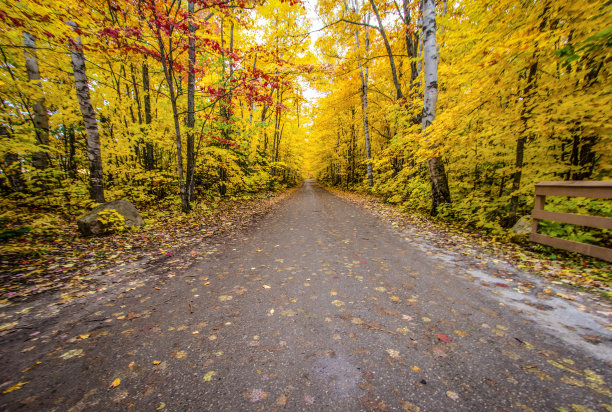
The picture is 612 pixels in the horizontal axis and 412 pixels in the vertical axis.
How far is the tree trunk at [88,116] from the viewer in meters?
6.06

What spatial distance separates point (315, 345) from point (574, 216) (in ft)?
15.0

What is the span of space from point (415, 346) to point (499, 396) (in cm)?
62

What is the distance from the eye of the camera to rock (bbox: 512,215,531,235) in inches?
189

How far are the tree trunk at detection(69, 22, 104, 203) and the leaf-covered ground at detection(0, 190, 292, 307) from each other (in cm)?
129

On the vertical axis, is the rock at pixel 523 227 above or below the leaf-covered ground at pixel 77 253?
above

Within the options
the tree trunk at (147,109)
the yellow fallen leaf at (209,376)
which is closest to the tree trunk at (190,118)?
the tree trunk at (147,109)

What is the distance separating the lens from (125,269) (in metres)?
3.86

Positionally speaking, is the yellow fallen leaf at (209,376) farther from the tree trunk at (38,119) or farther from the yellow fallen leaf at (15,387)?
the tree trunk at (38,119)

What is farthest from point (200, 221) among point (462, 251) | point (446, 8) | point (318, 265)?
point (446, 8)

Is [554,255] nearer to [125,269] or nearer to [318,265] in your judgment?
[318,265]

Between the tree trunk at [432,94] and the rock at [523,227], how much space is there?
8.43ft

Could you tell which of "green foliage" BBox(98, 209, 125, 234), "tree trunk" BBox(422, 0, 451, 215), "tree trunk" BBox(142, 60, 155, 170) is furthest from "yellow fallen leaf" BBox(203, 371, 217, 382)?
"tree trunk" BBox(142, 60, 155, 170)

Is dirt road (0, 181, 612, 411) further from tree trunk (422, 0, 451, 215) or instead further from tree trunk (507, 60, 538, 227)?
tree trunk (422, 0, 451, 215)

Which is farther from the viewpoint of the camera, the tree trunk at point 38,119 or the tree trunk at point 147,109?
the tree trunk at point 147,109
